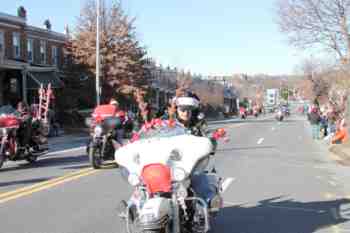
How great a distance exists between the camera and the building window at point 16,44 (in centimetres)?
3922

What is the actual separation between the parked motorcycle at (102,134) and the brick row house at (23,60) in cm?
2079

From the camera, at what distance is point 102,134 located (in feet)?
46.1

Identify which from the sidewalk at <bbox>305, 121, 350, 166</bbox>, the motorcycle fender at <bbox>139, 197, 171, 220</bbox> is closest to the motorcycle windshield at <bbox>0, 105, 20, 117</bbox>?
the motorcycle fender at <bbox>139, 197, 171, 220</bbox>

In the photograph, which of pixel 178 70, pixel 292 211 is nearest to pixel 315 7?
pixel 292 211

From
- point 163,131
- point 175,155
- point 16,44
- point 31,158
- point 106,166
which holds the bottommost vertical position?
point 106,166

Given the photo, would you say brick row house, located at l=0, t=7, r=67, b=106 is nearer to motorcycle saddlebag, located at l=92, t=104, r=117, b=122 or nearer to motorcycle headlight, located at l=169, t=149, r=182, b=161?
motorcycle saddlebag, located at l=92, t=104, r=117, b=122

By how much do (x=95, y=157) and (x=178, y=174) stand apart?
8591 millimetres

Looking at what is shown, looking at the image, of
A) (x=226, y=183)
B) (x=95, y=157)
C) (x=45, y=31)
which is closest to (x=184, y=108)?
(x=226, y=183)

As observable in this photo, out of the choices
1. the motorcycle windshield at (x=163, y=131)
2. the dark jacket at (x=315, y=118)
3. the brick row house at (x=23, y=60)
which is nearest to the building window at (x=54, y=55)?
the brick row house at (x=23, y=60)

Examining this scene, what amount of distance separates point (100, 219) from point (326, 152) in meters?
14.0

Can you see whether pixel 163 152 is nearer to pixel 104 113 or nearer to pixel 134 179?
pixel 134 179

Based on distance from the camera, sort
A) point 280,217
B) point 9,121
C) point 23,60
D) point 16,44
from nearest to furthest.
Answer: point 280,217 < point 9,121 < point 16,44 < point 23,60

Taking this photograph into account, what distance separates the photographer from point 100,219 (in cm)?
811

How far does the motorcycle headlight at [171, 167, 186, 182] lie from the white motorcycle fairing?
4 centimetres
